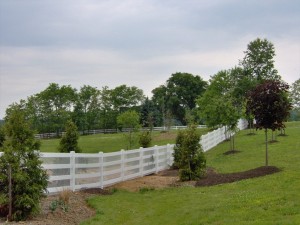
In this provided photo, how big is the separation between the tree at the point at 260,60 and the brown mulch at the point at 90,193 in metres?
45.7

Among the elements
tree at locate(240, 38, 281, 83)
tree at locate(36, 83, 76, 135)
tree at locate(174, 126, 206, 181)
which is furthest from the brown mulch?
tree at locate(36, 83, 76, 135)

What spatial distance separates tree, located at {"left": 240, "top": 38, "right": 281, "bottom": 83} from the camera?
63375mm

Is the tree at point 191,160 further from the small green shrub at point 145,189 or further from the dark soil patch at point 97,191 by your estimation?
the dark soil patch at point 97,191

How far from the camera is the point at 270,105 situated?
17359 millimetres

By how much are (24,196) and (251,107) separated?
11494 mm

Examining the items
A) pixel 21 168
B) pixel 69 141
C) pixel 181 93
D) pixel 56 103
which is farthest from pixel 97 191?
pixel 181 93

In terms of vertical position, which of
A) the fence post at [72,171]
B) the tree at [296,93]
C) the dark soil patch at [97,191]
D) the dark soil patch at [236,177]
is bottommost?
the dark soil patch at [97,191]

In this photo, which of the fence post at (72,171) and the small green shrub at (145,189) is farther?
the small green shrub at (145,189)

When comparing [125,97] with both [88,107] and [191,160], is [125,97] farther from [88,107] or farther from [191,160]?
[191,160]

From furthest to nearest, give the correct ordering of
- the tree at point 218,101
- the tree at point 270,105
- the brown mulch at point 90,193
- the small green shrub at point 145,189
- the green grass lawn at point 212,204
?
1. the tree at point 218,101
2. the tree at point 270,105
3. the small green shrub at point 145,189
4. the brown mulch at point 90,193
5. the green grass lawn at point 212,204

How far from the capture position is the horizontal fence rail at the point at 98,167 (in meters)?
12.2

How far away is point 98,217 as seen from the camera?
972 centimetres

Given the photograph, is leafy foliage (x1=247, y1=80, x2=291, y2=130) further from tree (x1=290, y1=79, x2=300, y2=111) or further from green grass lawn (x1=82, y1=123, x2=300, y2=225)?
tree (x1=290, y1=79, x2=300, y2=111)

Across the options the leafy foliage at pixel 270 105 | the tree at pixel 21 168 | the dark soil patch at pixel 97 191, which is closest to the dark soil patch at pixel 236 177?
the leafy foliage at pixel 270 105
